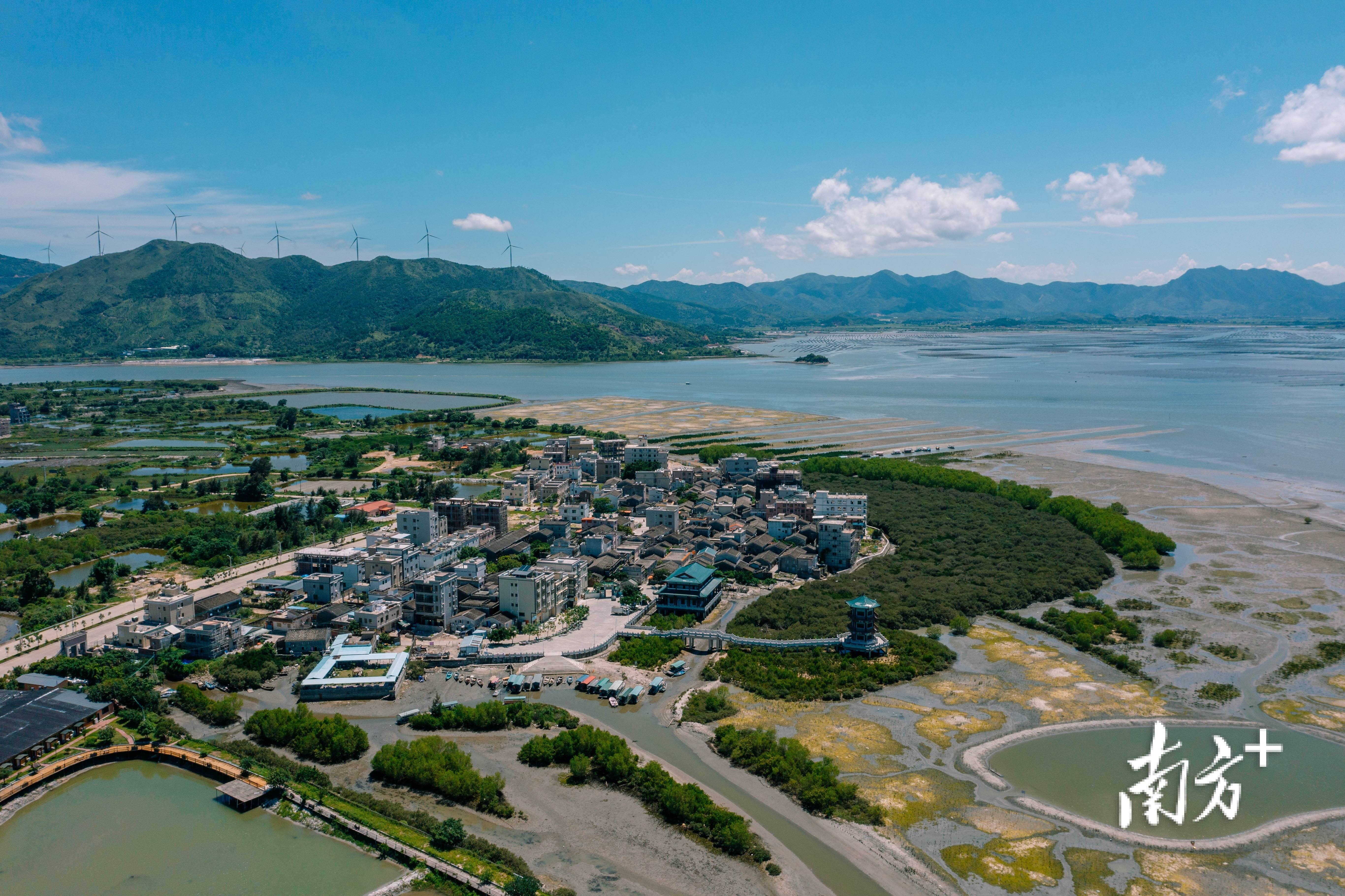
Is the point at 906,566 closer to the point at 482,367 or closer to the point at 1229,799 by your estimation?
the point at 1229,799

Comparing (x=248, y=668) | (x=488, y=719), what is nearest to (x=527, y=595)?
(x=488, y=719)

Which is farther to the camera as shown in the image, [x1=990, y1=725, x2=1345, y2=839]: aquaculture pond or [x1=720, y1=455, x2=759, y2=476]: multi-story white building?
[x1=720, y1=455, x2=759, y2=476]: multi-story white building

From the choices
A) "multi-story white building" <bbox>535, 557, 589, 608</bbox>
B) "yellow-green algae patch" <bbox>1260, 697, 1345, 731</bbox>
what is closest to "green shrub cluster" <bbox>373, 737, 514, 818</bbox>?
"multi-story white building" <bbox>535, 557, 589, 608</bbox>

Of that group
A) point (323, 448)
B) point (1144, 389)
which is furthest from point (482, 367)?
point (1144, 389)

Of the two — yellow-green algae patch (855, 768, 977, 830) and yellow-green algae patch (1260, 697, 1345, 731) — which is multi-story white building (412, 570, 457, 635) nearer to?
yellow-green algae patch (855, 768, 977, 830)

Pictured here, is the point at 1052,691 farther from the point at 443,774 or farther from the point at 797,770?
the point at 443,774

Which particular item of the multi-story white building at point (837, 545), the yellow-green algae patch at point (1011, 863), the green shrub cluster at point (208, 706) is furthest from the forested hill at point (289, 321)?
the yellow-green algae patch at point (1011, 863)

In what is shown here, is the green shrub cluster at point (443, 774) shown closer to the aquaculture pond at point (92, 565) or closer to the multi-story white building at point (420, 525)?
the multi-story white building at point (420, 525)
